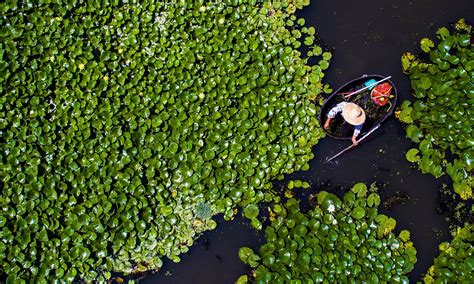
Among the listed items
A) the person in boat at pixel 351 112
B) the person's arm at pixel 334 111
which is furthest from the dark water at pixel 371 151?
the person in boat at pixel 351 112

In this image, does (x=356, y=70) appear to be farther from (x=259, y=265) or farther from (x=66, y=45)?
(x=66, y=45)

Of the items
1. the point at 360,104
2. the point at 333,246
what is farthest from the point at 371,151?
the point at 333,246

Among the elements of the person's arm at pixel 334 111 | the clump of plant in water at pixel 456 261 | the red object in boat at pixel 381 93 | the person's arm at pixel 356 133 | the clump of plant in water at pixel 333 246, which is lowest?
the clump of plant in water at pixel 456 261

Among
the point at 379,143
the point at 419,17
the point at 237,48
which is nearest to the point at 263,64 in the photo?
the point at 237,48

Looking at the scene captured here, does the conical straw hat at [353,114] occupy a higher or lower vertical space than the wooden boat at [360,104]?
higher

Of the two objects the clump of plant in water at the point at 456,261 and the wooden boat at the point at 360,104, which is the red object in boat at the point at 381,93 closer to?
the wooden boat at the point at 360,104
